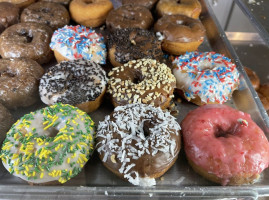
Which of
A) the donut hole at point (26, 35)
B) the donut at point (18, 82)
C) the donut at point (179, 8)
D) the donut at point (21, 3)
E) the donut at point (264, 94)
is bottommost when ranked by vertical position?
the donut at point (264, 94)

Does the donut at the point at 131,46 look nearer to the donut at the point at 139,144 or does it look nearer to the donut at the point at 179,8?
the donut at the point at 179,8

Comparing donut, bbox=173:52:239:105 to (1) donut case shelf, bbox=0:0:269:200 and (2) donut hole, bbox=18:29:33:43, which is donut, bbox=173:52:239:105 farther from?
(2) donut hole, bbox=18:29:33:43

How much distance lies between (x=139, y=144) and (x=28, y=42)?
174 centimetres

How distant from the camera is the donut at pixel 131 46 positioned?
230 centimetres

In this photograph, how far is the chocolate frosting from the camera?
2.46 m

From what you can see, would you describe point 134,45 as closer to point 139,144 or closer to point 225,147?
point 139,144

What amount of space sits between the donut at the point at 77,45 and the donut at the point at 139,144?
0.85m

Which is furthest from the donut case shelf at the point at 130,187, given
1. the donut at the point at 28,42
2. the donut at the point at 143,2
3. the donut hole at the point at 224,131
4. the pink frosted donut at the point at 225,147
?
the donut at the point at 143,2

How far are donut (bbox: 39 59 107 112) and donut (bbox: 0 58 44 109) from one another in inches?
4.6

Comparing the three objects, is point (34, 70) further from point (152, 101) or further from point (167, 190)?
point (167, 190)

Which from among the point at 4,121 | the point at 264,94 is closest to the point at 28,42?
the point at 4,121

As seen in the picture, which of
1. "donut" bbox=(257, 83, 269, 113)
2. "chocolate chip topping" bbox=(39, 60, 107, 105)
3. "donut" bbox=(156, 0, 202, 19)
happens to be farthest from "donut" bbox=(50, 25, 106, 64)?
"donut" bbox=(257, 83, 269, 113)

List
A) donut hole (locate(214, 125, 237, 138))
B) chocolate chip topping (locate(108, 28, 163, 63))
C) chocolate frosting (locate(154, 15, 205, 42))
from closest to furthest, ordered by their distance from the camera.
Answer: donut hole (locate(214, 125, 237, 138)) → chocolate chip topping (locate(108, 28, 163, 63)) → chocolate frosting (locate(154, 15, 205, 42))

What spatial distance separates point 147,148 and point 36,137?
75 cm
